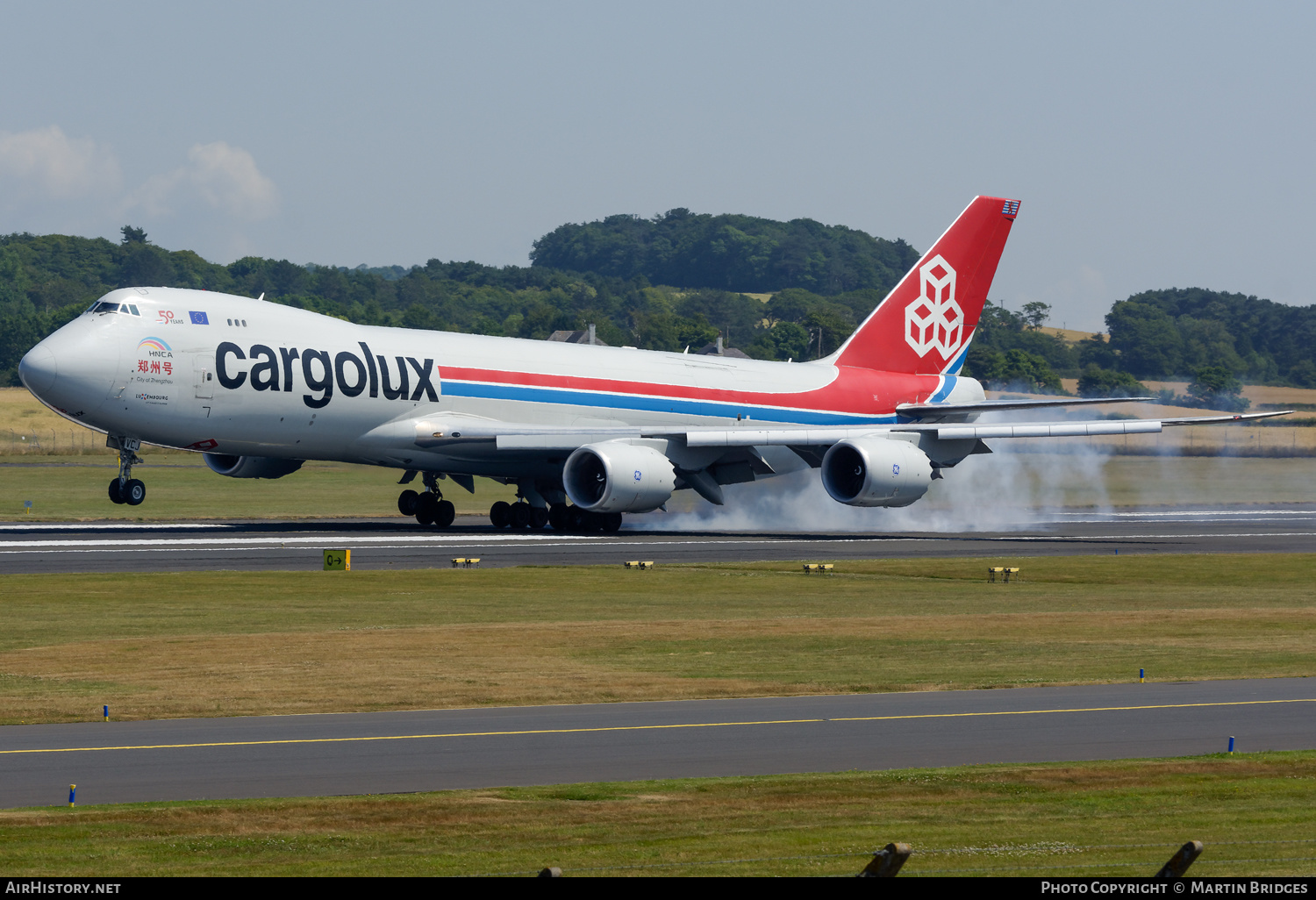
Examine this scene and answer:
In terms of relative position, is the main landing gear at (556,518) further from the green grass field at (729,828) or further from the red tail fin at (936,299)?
the green grass field at (729,828)

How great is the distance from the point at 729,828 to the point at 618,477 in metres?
33.3

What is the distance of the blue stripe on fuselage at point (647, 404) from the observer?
49.1m

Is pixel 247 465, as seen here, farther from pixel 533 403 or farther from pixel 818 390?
pixel 818 390

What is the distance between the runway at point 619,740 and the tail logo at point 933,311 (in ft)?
127

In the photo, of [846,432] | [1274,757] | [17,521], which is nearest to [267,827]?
[1274,757]

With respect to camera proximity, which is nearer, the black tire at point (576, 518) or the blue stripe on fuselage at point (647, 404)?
the blue stripe on fuselage at point (647, 404)

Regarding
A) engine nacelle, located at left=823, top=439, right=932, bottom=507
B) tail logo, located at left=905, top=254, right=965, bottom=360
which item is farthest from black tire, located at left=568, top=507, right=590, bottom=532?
tail logo, located at left=905, top=254, right=965, bottom=360

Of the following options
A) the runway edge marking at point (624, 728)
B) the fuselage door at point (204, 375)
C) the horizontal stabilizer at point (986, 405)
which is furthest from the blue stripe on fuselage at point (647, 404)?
the runway edge marking at point (624, 728)

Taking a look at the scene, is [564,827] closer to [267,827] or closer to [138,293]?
[267,827]

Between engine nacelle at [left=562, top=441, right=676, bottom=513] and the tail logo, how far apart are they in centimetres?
1493

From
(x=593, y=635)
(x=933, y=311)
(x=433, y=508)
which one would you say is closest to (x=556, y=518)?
(x=433, y=508)

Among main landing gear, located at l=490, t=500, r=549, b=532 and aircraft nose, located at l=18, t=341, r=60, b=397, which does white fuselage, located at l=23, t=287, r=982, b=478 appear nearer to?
aircraft nose, located at l=18, t=341, r=60, b=397

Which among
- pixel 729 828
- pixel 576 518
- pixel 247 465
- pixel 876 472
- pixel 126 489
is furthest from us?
pixel 576 518

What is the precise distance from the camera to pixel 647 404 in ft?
175
